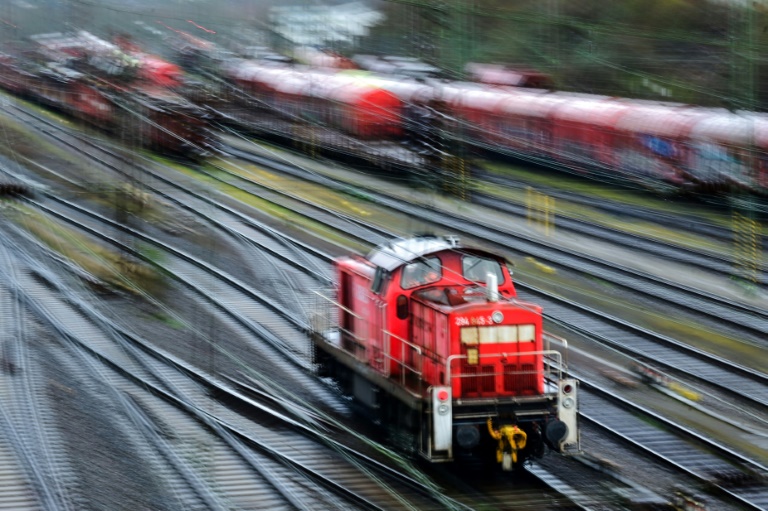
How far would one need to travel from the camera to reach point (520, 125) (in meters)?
27.3

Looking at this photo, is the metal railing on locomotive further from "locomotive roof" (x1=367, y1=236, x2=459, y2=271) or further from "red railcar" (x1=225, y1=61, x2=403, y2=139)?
"red railcar" (x1=225, y1=61, x2=403, y2=139)

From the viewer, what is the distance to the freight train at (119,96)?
23.0 metres

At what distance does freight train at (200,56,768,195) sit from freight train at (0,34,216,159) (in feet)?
10.1

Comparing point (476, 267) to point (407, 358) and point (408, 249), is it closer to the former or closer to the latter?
point (408, 249)

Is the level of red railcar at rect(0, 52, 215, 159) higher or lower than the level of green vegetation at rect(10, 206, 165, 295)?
higher

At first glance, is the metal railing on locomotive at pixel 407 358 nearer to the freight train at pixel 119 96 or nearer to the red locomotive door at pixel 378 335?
the red locomotive door at pixel 378 335

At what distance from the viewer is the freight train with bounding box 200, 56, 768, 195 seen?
846 inches

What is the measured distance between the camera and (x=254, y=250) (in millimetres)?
20297

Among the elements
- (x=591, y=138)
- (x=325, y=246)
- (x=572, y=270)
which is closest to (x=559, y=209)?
(x=591, y=138)

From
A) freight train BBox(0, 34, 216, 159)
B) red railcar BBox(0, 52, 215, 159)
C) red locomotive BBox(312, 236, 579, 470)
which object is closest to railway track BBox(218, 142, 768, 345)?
red railcar BBox(0, 52, 215, 159)

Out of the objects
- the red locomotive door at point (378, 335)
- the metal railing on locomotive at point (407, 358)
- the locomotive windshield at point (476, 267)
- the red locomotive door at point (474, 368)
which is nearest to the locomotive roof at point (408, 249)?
the locomotive windshield at point (476, 267)

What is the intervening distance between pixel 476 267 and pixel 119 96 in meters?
13.1

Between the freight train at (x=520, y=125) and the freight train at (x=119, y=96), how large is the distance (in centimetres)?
307

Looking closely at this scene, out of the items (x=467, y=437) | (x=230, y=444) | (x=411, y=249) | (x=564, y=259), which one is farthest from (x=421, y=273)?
(x=564, y=259)
